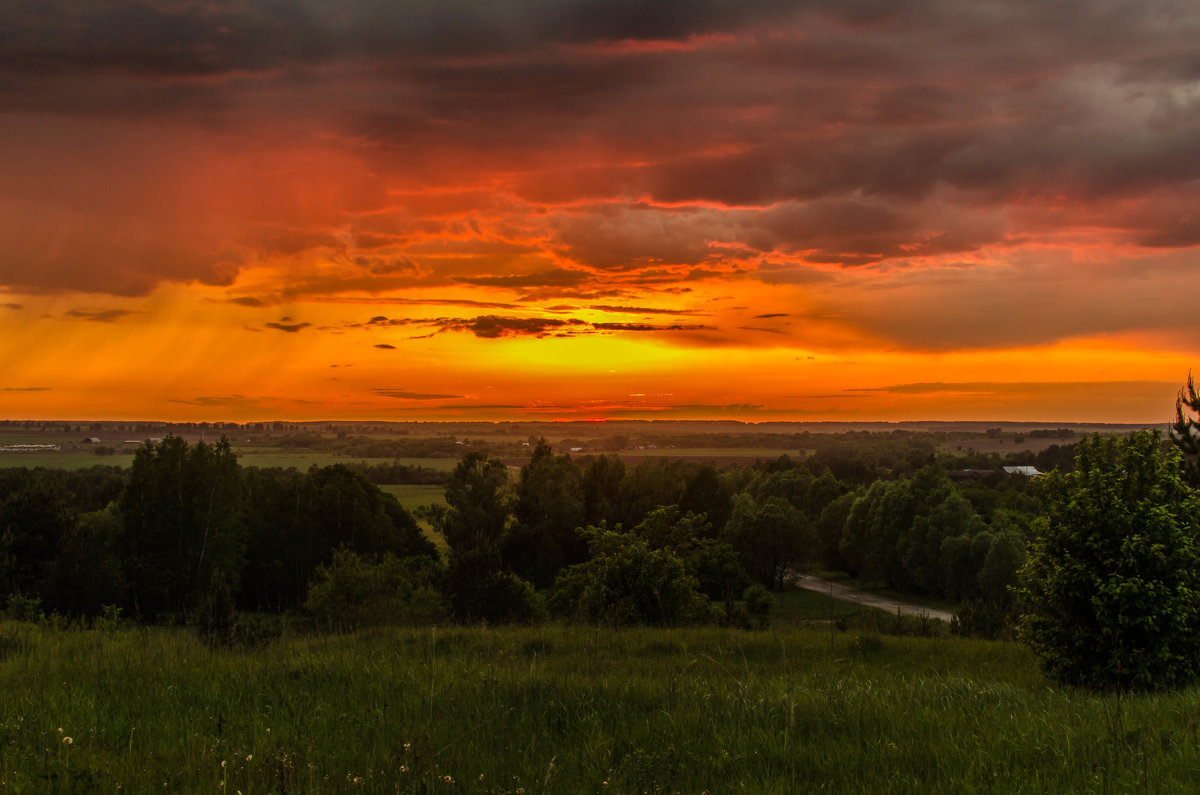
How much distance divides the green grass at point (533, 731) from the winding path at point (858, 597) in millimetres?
59596

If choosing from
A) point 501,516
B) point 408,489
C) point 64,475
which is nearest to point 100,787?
point 501,516

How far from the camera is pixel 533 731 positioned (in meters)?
6.27

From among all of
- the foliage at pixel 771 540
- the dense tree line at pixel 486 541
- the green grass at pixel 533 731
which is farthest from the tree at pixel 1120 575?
the foliage at pixel 771 540

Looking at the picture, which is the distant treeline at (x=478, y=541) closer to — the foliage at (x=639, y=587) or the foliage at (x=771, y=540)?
the foliage at (x=639, y=587)

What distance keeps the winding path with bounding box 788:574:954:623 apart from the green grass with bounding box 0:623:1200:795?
59.6 meters

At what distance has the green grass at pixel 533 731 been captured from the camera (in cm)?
506

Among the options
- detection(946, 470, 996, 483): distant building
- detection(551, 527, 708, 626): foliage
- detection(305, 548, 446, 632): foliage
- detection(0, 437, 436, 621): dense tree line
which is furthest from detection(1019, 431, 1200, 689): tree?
detection(946, 470, 996, 483): distant building

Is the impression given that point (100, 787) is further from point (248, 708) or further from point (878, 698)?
point (878, 698)

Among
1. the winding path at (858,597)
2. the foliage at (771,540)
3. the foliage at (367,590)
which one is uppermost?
the foliage at (367,590)

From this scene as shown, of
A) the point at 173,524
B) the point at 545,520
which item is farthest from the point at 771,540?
the point at 173,524

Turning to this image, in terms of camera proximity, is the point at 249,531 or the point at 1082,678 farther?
the point at 249,531

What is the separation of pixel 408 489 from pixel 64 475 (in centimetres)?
4538

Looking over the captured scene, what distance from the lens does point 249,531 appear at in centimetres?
6262

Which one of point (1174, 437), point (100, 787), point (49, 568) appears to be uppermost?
point (1174, 437)
